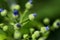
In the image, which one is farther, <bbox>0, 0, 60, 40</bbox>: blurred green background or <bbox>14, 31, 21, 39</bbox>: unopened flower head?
<bbox>0, 0, 60, 40</bbox>: blurred green background

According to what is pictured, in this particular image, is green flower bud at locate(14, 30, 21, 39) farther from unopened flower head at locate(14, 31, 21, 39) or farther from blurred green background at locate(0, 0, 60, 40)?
blurred green background at locate(0, 0, 60, 40)

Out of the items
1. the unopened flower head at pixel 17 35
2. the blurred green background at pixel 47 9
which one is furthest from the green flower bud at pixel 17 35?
the blurred green background at pixel 47 9

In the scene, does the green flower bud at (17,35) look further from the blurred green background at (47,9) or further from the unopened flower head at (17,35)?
the blurred green background at (47,9)

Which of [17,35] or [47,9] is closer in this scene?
[17,35]

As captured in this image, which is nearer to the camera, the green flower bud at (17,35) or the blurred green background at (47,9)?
the green flower bud at (17,35)

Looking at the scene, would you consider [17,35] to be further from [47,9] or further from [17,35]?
[47,9]

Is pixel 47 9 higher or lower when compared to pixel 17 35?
higher

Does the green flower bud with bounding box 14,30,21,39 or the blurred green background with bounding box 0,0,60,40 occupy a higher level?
the blurred green background with bounding box 0,0,60,40

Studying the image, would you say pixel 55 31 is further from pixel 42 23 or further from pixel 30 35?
pixel 30 35

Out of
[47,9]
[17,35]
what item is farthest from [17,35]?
[47,9]

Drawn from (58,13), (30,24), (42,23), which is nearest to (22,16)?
(30,24)

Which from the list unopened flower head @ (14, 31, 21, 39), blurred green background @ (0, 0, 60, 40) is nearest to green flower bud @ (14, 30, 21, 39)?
unopened flower head @ (14, 31, 21, 39)
